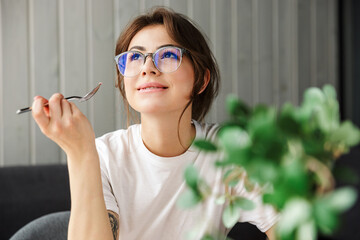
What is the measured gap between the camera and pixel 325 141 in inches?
13.9

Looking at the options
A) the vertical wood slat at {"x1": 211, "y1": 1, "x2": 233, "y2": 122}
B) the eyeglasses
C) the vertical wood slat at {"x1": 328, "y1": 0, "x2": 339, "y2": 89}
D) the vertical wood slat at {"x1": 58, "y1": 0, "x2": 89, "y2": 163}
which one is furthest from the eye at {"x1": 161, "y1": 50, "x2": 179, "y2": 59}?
the vertical wood slat at {"x1": 328, "y1": 0, "x2": 339, "y2": 89}

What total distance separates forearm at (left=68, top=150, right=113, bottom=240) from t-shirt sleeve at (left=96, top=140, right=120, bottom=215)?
0.17 meters

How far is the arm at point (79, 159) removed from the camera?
2.69 feet

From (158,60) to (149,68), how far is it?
4cm

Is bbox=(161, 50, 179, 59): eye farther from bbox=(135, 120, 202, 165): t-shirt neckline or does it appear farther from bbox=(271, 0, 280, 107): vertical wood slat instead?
bbox=(271, 0, 280, 107): vertical wood slat

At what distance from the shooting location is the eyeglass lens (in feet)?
3.80

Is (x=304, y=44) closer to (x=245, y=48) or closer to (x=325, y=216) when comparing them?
(x=245, y=48)

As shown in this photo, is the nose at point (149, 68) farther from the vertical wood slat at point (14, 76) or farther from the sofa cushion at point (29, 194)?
the vertical wood slat at point (14, 76)

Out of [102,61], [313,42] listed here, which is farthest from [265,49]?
[102,61]

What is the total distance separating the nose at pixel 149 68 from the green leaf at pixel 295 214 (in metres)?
0.89

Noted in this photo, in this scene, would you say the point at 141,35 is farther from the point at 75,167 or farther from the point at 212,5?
the point at 212,5

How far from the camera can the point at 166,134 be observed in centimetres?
126

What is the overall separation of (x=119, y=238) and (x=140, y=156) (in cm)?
26

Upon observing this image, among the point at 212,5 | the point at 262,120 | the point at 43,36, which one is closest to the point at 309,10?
the point at 212,5
